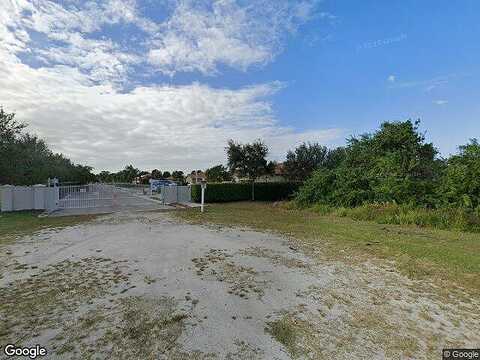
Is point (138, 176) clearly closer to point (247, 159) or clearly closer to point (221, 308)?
point (247, 159)

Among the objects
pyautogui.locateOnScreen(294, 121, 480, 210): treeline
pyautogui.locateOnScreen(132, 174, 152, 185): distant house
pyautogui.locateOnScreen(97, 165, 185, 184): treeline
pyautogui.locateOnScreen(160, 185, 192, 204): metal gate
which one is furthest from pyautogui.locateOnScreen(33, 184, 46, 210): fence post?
pyautogui.locateOnScreen(132, 174, 152, 185): distant house

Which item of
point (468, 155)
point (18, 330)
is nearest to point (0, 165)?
point (18, 330)

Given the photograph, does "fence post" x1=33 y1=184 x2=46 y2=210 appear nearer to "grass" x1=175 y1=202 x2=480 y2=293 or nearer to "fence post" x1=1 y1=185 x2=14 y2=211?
"fence post" x1=1 y1=185 x2=14 y2=211

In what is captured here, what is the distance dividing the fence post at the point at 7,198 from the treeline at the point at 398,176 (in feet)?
53.3

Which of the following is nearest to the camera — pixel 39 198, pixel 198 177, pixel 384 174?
pixel 384 174

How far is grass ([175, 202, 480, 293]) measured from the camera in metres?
5.47

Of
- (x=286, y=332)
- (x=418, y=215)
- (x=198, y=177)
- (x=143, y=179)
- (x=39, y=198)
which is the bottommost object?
(x=286, y=332)

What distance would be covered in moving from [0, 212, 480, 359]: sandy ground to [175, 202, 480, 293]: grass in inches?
25.9

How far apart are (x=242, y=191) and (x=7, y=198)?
616 inches

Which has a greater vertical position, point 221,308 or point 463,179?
point 463,179

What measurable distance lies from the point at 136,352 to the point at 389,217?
11.9 m

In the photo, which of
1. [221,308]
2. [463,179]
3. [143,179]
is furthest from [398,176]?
[143,179]

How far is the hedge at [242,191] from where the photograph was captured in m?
23.2

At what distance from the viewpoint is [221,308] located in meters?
3.84
